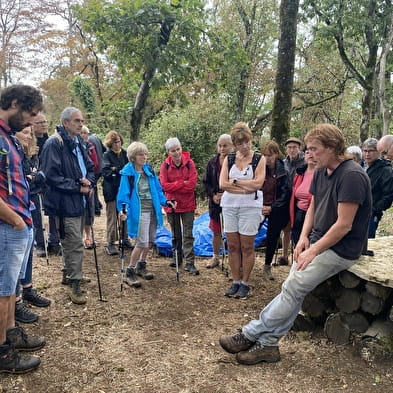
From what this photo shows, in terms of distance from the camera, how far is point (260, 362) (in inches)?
125

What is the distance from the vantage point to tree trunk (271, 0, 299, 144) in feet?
21.4

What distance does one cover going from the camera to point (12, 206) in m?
2.78

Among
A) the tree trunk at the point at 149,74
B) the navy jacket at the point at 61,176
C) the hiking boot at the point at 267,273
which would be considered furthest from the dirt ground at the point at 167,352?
the tree trunk at the point at 149,74

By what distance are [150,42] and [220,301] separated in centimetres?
492

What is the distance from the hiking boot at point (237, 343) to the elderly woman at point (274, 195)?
1.96m

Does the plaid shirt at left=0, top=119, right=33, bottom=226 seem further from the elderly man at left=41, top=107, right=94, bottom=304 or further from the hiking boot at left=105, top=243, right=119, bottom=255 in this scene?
the hiking boot at left=105, top=243, right=119, bottom=255

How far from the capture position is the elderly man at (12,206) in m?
2.69

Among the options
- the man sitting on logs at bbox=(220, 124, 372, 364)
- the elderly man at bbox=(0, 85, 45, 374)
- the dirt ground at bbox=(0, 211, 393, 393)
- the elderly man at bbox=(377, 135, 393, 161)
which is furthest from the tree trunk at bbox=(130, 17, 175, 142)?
the man sitting on logs at bbox=(220, 124, 372, 364)

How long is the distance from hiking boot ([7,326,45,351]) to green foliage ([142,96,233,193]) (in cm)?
788

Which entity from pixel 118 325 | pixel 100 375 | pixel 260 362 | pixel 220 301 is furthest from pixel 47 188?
pixel 260 362

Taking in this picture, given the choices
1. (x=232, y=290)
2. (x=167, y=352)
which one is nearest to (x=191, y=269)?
(x=232, y=290)

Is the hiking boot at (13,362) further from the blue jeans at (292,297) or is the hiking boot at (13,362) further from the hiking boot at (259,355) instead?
the blue jeans at (292,297)

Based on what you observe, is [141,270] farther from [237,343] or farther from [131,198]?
[237,343]

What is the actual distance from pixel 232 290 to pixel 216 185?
5.22 feet
